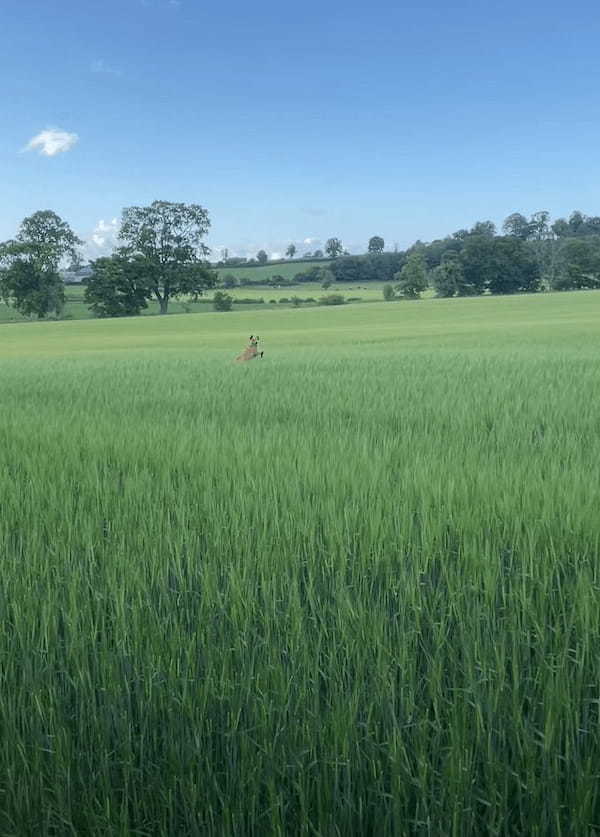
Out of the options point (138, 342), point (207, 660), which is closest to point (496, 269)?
point (138, 342)

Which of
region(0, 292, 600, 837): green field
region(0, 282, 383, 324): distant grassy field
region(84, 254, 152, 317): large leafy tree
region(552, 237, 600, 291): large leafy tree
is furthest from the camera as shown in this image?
region(552, 237, 600, 291): large leafy tree

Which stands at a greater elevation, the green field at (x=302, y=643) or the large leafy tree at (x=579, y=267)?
the large leafy tree at (x=579, y=267)

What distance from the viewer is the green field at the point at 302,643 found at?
1.30 m

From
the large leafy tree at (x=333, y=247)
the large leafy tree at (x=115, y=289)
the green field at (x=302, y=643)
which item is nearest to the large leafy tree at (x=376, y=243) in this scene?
the large leafy tree at (x=333, y=247)

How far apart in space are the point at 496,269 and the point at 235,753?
77929 mm

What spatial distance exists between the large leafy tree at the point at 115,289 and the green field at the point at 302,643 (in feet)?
203

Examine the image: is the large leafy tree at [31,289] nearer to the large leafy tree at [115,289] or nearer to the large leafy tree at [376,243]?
the large leafy tree at [115,289]

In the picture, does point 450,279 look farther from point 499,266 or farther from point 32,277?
point 32,277

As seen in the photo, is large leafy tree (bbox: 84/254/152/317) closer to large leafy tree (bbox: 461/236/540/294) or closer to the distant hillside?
the distant hillside

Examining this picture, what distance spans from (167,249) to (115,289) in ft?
31.3

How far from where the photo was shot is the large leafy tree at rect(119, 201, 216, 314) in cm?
6662

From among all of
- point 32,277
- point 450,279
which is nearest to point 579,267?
point 450,279

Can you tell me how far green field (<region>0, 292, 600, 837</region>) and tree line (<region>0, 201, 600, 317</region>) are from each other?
63033 mm

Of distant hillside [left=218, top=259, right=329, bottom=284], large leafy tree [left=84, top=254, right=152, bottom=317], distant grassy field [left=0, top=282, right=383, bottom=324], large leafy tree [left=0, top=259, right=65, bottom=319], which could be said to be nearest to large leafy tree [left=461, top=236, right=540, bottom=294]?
distant grassy field [left=0, top=282, right=383, bottom=324]
